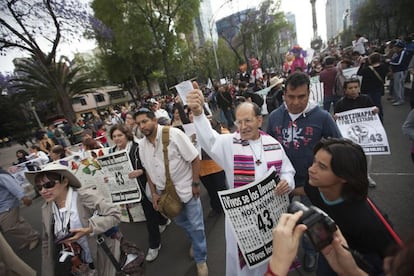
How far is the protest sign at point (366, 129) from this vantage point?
126 inches

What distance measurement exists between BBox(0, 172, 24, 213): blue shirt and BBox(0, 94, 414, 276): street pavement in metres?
1.13

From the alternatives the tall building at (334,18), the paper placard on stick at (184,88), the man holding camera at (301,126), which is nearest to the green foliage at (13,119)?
the paper placard on stick at (184,88)

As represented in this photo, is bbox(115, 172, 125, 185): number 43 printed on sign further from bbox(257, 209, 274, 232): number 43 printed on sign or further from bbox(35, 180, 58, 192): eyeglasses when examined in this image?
bbox(257, 209, 274, 232): number 43 printed on sign

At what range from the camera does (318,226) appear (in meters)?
1.01

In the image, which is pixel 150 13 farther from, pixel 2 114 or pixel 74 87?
pixel 2 114

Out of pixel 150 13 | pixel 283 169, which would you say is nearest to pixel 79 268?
pixel 283 169

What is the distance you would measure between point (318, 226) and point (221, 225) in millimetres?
2891

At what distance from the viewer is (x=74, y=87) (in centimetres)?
2519

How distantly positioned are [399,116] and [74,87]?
27846mm

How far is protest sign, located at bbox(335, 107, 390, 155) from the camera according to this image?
3193mm

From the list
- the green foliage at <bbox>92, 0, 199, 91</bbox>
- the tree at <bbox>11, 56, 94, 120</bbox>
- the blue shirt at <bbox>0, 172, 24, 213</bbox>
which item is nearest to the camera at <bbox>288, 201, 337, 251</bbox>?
the blue shirt at <bbox>0, 172, 24, 213</bbox>

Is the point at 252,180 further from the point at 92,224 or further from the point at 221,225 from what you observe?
the point at 221,225

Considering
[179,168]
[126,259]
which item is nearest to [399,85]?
[179,168]

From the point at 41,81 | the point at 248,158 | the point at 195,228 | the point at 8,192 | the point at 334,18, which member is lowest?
the point at 195,228
